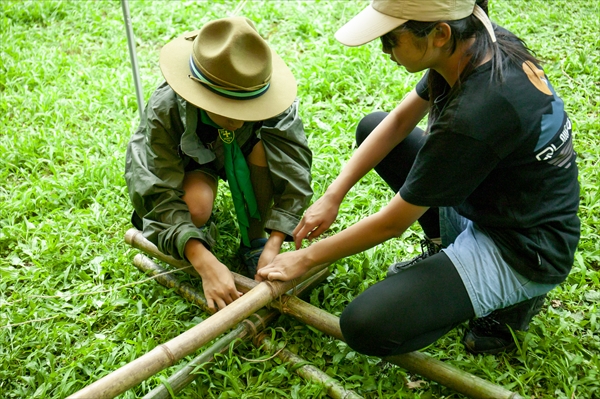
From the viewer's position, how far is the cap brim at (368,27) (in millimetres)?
1824

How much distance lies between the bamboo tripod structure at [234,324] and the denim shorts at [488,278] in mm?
255

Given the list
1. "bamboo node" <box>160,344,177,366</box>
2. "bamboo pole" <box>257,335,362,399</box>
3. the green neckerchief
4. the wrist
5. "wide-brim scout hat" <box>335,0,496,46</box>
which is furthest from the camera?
the green neckerchief

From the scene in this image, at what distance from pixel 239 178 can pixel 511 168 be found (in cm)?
122

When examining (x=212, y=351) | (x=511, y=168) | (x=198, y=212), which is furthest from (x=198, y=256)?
(x=511, y=168)

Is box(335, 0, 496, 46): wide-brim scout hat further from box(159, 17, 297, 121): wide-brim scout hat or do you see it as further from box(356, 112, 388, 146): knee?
box(356, 112, 388, 146): knee

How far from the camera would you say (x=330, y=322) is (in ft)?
7.66

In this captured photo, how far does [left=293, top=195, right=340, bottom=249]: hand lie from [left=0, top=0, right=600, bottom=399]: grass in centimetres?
35

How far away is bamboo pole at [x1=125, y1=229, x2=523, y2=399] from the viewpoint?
6.76 ft

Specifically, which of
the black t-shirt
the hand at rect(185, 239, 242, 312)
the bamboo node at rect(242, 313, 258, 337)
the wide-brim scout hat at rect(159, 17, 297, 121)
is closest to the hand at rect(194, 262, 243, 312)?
the hand at rect(185, 239, 242, 312)

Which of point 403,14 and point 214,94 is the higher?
point 403,14

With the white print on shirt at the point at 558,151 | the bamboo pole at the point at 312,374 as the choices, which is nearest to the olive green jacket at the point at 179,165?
the bamboo pole at the point at 312,374

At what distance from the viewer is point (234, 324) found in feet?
7.23

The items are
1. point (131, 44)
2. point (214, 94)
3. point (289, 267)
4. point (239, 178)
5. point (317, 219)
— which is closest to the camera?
point (289, 267)

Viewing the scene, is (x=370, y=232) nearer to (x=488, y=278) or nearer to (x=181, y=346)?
(x=488, y=278)
